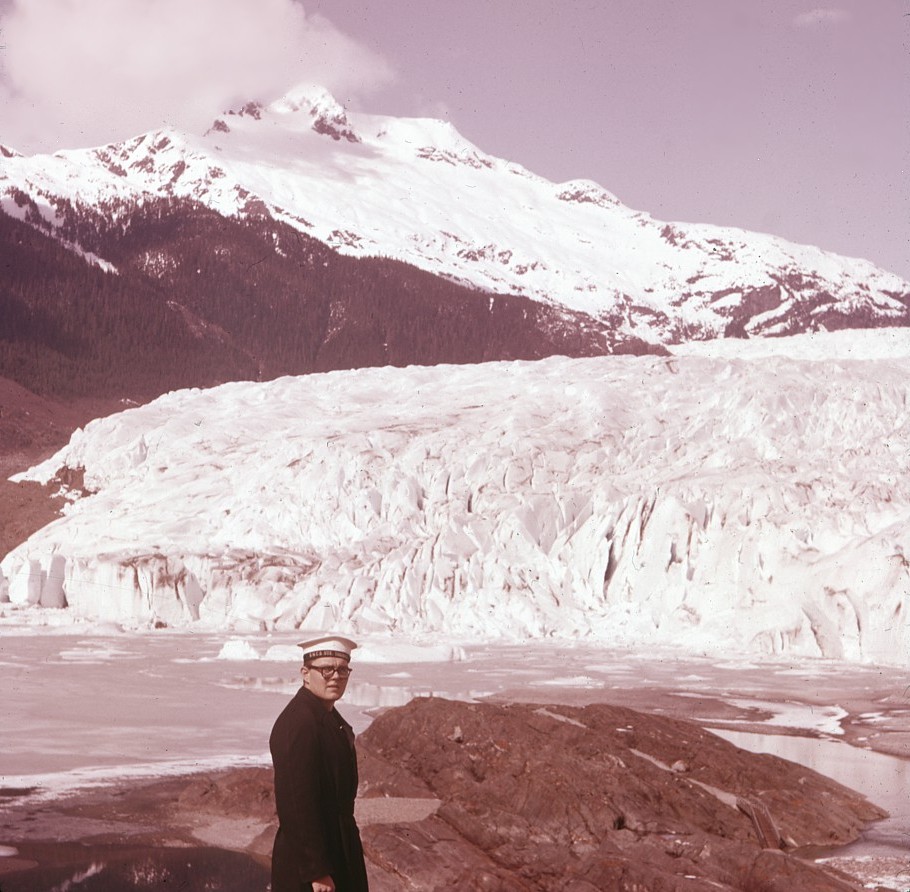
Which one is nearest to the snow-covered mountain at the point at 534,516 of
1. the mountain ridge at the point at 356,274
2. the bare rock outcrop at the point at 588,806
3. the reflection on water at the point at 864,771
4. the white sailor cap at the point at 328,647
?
the reflection on water at the point at 864,771

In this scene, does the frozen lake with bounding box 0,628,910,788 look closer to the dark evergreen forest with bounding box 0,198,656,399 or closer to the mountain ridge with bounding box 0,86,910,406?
the mountain ridge with bounding box 0,86,910,406

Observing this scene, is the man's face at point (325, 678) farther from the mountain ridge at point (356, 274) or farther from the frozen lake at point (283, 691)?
the mountain ridge at point (356, 274)

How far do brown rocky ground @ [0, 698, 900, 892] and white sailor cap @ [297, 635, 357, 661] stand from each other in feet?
13.8

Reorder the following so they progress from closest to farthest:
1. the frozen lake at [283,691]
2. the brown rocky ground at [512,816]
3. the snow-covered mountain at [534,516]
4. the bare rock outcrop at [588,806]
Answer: the bare rock outcrop at [588,806], the brown rocky ground at [512,816], the frozen lake at [283,691], the snow-covered mountain at [534,516]

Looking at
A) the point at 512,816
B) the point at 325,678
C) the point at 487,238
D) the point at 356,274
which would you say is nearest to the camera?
the point at 325,678

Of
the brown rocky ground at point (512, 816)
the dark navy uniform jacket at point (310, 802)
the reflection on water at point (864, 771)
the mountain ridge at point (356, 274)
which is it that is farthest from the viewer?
the mountain ridge at point (356, 274)

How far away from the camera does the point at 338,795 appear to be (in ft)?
19.1

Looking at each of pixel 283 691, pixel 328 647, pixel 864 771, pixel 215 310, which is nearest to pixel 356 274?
pixel 215 310

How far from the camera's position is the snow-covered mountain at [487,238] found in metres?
144

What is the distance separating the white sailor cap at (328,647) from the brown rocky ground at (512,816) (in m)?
4.21

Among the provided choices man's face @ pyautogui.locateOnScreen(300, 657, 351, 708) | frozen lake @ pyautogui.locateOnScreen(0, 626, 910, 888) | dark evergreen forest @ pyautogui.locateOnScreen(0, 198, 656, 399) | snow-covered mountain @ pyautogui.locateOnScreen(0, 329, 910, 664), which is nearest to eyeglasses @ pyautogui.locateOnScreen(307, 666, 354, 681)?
man's face @ pyautogui.locateOnScreen(300, 657, 351, 708)

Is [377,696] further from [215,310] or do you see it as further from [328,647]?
[215,310]

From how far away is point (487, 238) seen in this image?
6422 inches

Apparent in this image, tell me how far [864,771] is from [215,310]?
112 meters
